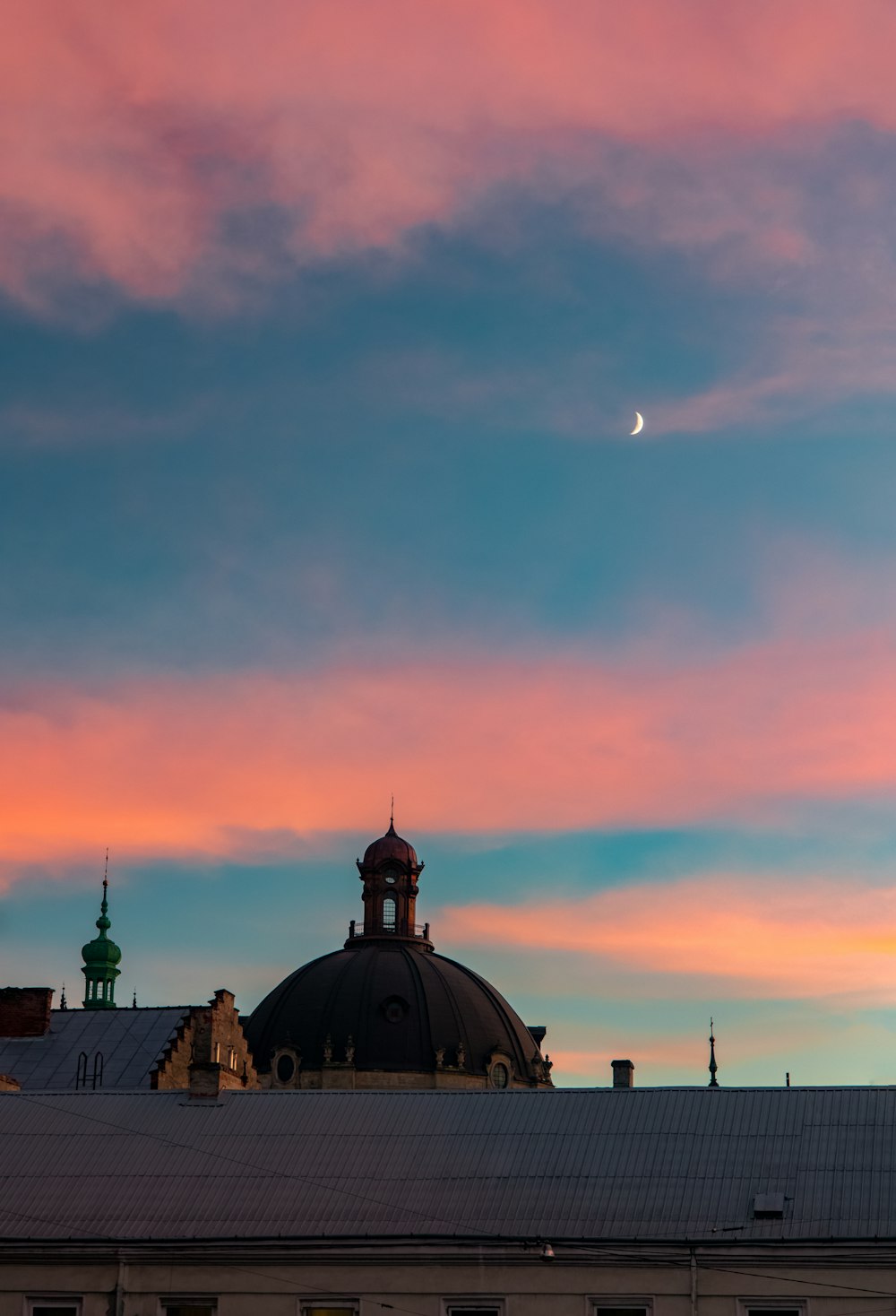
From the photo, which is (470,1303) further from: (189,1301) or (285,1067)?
(285,1067)

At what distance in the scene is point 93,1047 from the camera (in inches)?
3317

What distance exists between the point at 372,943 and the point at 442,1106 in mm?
85169

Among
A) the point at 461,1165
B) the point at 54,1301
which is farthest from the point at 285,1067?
the point at 54,1301

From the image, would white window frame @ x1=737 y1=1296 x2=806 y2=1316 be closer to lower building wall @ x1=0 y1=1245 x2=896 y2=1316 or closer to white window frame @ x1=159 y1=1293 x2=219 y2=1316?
lower building wall @ x1=0 y1=1245 x2=896 y2=1316

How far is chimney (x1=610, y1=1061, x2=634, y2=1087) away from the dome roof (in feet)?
142

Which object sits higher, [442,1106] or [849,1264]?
[442,1106]

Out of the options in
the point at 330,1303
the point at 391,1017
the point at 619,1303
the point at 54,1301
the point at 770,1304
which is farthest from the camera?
the point at 391,1017

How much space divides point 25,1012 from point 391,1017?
46944 millimetres

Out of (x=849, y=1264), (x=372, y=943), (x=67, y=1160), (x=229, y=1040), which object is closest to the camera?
(x=849, y=1264)

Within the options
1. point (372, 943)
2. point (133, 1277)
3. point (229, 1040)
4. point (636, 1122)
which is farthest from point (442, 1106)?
point (372, 943)

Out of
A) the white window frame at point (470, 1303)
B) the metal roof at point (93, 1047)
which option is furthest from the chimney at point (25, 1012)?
the white window frame at point (470, 1303)

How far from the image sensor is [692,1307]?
1804 inches

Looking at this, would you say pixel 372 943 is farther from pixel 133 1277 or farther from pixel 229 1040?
pixel 133 1277

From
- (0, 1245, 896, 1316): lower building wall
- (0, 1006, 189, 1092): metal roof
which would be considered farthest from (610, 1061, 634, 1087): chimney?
(0, 1245, 896, 1316): lower building wall
